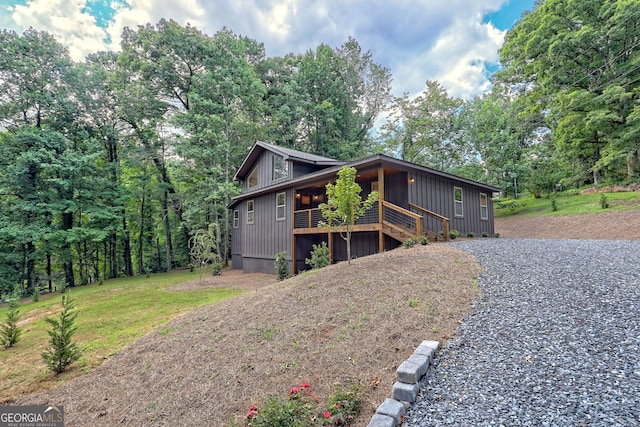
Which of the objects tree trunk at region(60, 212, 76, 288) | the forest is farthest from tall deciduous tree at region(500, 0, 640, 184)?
tree trunk at region(60, 212, 76, 288)

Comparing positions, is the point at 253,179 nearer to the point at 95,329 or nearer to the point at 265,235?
the point at 265,235

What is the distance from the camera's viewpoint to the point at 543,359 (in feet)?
9.82

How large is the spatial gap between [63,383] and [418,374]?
516 centimetres

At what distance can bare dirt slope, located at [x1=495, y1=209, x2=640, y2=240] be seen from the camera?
1179 cm

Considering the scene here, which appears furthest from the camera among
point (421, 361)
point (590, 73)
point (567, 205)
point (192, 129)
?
point (192, 129)

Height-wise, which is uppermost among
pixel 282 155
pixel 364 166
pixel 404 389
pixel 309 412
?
pixel 282 155

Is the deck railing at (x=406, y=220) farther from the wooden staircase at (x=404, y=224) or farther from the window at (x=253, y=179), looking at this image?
the window at (x=253, y=179)

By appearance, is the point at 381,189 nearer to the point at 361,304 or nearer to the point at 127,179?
the point at 361,304

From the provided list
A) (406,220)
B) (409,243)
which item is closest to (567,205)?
(406,220)

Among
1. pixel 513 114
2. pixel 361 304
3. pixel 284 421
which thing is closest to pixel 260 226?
pixel 361 304

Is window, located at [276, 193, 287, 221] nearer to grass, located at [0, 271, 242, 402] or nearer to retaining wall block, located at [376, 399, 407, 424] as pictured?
grass, located at [0, 271, 242, 402]

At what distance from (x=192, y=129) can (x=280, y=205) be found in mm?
9367

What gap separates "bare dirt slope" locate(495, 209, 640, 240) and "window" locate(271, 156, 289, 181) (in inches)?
500

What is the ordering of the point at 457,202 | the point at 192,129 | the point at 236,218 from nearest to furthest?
the point at 457,202 → the point at 192,129 → the point at 236,218
